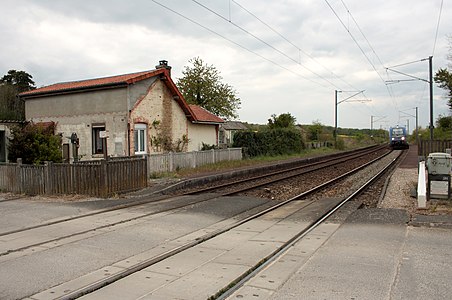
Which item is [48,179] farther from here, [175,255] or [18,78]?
[18,78]

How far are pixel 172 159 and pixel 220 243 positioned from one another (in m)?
16.3

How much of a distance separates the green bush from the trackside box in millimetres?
24309

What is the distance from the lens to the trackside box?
11.3 m

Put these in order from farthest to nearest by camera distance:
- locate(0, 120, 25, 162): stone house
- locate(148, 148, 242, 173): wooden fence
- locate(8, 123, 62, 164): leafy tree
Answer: locate(148, 148, 242, 173): wooden fence
locate(0, 120, 25, 162): stone house
locate(8, 123, 62, 164): leafy tree

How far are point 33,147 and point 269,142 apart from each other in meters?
25.3

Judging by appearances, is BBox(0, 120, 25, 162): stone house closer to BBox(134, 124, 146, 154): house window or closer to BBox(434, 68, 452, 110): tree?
BBox(134, 124, 146, 154): house window

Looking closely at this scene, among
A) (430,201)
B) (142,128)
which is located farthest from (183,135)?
(430,201)

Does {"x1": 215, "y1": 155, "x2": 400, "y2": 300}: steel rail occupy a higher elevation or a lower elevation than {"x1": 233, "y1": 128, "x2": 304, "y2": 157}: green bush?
lower

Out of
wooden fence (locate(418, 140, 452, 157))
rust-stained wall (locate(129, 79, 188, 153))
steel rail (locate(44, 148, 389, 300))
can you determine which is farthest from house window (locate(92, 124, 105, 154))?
wooden fence (locate(418, 140, 452, 157))

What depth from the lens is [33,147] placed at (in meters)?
17.1

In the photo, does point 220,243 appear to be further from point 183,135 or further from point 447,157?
point 183,135

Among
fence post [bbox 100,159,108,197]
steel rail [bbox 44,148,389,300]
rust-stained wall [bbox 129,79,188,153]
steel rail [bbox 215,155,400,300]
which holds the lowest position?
steel rail [bbox 215,155,400,300]

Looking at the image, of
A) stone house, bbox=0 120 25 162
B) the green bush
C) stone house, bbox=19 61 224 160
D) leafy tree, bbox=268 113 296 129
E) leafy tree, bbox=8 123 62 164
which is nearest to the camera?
leafy tree, bbox=8 123 62 164

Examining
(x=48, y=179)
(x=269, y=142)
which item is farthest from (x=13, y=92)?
(x=48, y=179)
